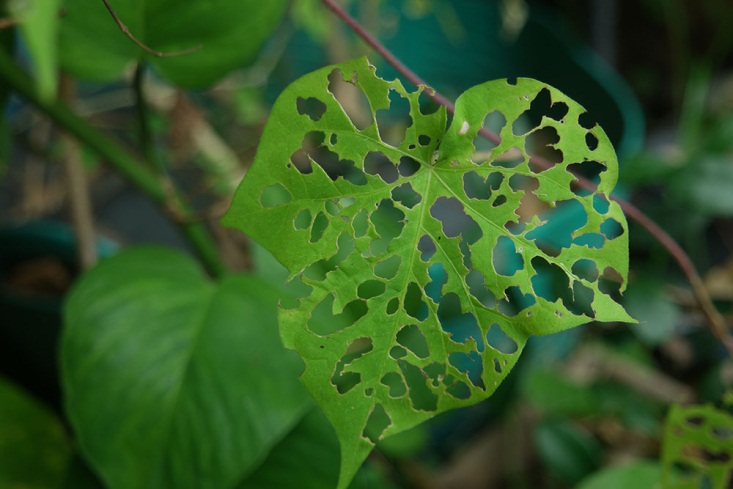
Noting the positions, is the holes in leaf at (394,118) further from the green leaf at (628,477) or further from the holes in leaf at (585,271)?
the green leaf at (628,477)

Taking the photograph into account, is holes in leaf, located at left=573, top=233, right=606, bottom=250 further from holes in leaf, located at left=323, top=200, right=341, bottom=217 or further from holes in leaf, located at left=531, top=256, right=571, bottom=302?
holes in leaf, located at left=323, top=200, right=341, bottom=217

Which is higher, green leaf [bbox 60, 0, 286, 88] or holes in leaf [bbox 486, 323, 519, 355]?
green leaf [bbox 60, 0, 286, 88]

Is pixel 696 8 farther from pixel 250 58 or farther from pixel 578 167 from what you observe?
pixel 250 58

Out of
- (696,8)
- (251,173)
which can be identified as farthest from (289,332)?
(696,8)

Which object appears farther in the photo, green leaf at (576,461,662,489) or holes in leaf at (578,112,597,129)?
green leaf at (576,461,662,489)

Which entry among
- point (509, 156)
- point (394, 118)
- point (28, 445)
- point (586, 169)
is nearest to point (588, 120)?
point (509, 156)

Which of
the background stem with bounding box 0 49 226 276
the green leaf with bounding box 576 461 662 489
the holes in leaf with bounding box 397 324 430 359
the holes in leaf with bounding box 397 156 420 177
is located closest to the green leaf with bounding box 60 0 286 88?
the background stem with bounding box 0 49 226 276
